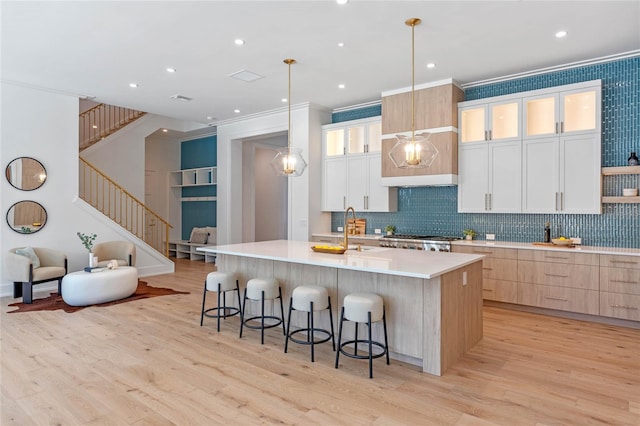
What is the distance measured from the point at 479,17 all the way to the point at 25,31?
15.6 feet

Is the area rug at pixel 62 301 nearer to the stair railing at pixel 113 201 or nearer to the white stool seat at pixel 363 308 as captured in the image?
the stair railing at pixel 113 201

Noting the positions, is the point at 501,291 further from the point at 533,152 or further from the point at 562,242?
the point at 533,152

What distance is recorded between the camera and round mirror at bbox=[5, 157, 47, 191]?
5938 mm

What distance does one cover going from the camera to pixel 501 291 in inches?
200

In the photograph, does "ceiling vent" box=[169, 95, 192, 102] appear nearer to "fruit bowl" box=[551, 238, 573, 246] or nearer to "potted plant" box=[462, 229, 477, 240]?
"potted plant" box=[462, 229, 477, 240]

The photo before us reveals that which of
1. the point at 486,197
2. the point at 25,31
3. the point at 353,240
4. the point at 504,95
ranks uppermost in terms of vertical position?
the point at 25,31

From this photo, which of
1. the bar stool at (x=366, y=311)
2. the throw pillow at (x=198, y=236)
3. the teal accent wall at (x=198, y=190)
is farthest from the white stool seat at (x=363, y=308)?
the teal accent wall at (x=198, y=190)

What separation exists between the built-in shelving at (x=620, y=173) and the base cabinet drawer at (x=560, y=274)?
2.82 ft

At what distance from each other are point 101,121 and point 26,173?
10.8ft

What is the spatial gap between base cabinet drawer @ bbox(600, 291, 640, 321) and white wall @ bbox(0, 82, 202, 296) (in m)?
7.50

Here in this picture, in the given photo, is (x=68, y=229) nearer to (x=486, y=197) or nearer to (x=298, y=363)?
(x=298, y=363)

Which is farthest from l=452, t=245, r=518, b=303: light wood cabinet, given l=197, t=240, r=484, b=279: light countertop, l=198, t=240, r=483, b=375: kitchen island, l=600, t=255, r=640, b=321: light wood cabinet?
l=197, t=240, r=484, b=279: light countertop

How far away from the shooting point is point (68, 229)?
21.4 feet

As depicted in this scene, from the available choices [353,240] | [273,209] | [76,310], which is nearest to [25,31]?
[76,310]
